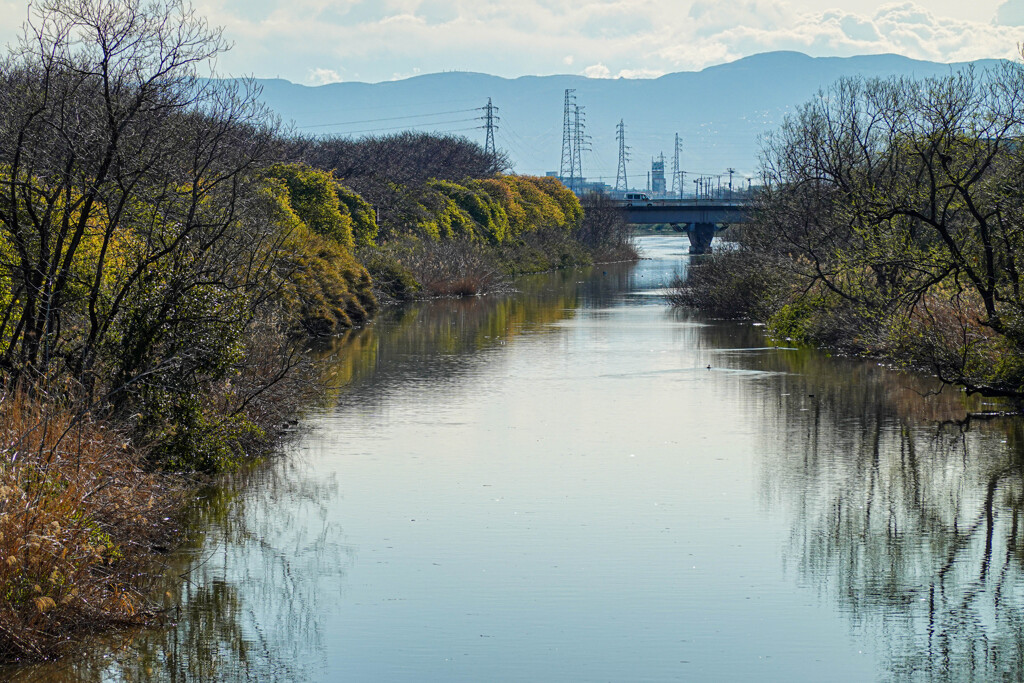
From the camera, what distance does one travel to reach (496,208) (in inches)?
3007

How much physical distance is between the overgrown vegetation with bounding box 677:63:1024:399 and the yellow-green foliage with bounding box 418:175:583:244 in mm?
24756

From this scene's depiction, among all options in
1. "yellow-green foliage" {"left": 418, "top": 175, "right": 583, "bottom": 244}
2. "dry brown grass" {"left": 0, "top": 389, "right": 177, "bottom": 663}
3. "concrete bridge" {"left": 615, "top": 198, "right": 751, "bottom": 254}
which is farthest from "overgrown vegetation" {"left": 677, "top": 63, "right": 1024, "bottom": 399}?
"concrete bridge" {"left": 615, "top": 198, "right": 751, "bottom": 254}

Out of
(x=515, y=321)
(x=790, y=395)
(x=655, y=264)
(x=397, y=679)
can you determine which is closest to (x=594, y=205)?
(x=655, y=264)

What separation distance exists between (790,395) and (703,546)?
11659 millimetres

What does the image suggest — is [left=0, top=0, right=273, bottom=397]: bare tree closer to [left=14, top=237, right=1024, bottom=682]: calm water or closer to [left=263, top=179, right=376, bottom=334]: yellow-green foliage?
[left=14, top=237, right=1024, bottom=682]: calm water

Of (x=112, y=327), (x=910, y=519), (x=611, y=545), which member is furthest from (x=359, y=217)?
(x=611, y=545)

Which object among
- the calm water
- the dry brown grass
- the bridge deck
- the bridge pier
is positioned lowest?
the calm water

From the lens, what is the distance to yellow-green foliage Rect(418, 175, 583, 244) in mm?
66625

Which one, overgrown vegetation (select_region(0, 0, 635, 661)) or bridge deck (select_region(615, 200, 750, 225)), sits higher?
bridge deck (select_region(615, 200, 750, 225))

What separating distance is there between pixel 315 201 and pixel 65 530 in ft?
123

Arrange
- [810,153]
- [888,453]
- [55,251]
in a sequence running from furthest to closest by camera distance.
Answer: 1. [810,153]
2. [888,453]
3. [55,251]

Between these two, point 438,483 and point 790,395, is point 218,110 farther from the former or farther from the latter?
point 790,395

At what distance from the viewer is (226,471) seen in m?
17.1

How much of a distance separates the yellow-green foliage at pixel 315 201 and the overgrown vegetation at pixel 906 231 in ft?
44.0
